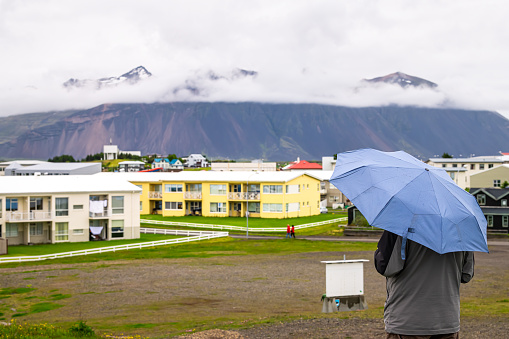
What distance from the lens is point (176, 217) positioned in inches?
2815

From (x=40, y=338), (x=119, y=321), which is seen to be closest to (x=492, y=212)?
(x=119, y=321)

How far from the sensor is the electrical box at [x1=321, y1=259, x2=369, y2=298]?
18.0 metres

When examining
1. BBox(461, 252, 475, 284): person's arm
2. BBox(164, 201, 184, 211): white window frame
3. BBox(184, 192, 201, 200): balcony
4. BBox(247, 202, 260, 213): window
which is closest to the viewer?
BBox(461, 252, 475, 284): person's arm

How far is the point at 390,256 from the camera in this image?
21.0 feet

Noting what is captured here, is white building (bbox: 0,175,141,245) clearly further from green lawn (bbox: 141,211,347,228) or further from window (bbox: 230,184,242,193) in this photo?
window (bbox: 230,184,242,193)

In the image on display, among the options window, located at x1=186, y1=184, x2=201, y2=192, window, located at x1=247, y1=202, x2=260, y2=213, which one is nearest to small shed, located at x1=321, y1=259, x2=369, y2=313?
window, located at x1=247, y1=202, x2=260, y2=213

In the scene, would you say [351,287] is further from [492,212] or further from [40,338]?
[492,212]

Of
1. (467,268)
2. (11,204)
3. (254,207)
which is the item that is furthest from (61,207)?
(467,268)

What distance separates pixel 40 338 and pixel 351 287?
992 centimetres

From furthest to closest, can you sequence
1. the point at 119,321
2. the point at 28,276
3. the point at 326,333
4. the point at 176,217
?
1. the point at 176,217
2. the point at 28,276
3. the point at 119,321
4. the point at 326,333

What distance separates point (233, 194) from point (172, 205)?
27.8 feet

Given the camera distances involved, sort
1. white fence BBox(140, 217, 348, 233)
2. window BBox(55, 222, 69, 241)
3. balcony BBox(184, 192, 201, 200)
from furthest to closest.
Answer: balcony BBox(184, 192, 201, 200) → white fence BBox(140, 217, 348, 233) → window BBox(55, 222, 69, 241)

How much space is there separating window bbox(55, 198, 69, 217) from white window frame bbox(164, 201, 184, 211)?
27.1 meters

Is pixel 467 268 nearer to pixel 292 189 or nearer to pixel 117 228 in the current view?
pixel 117 228
